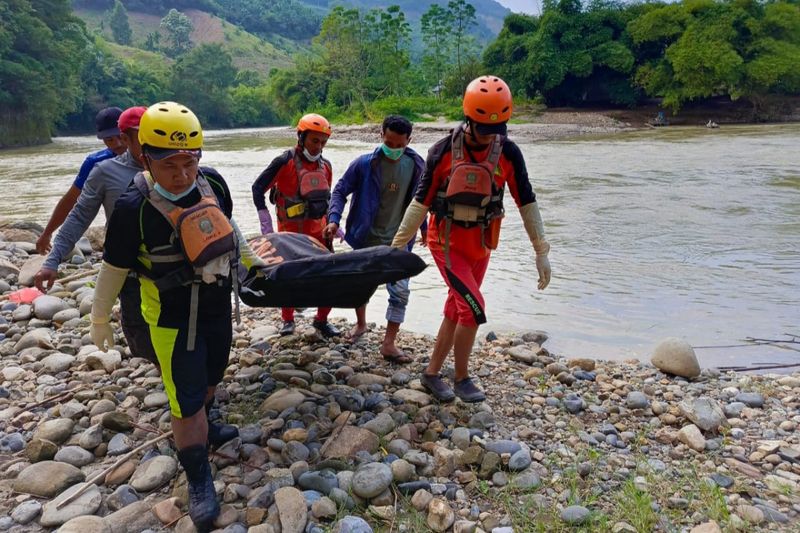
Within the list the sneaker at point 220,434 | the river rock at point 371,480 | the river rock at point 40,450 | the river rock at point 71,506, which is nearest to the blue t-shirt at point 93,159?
the river rock at point 40,450

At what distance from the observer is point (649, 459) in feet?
11.5

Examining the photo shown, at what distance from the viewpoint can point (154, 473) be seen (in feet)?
10.5

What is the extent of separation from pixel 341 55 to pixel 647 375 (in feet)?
225

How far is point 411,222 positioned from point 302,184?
1457 millimetres

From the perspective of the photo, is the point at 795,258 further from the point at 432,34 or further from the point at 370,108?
the point at 432,34

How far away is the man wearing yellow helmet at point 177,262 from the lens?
2.80 m

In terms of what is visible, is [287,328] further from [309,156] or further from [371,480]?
[371,480]

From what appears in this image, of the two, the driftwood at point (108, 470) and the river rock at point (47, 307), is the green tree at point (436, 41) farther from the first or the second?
the driftwood at point (108, 470)

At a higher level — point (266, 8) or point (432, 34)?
point (266, 8)

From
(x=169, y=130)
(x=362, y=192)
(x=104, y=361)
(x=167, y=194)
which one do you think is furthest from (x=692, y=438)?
(x=104, y=361)

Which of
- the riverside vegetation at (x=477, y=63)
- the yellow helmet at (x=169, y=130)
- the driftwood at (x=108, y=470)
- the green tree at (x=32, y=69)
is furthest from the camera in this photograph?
the riverside vegetation at (x=477, y=63)

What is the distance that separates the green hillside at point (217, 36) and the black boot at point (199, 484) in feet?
490

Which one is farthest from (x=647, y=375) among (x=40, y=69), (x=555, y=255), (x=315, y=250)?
(x=40, y=69)

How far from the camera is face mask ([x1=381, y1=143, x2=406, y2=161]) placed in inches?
188
